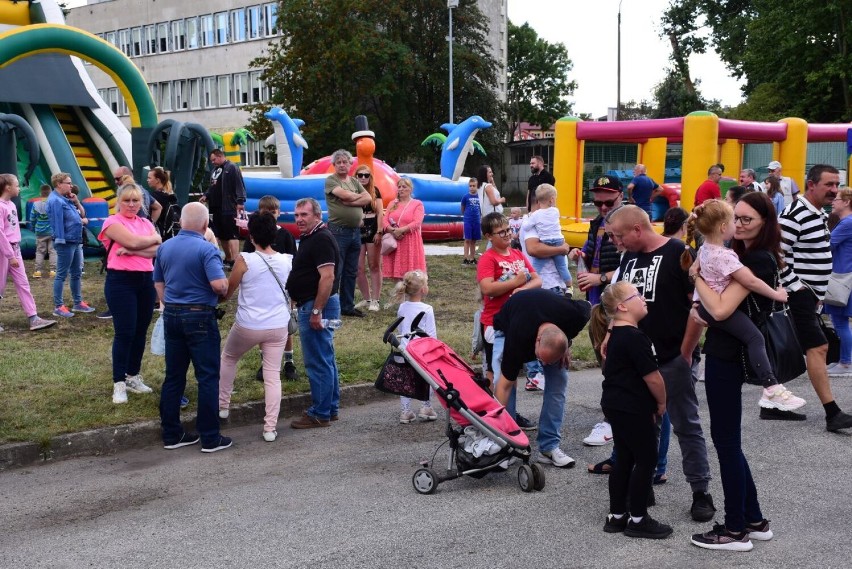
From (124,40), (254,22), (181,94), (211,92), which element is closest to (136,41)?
(124,40)

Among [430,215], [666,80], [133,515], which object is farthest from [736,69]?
[133,515]

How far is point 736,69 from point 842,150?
15083 mm

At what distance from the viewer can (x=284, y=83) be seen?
46.2 m

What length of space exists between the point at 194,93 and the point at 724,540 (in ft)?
206

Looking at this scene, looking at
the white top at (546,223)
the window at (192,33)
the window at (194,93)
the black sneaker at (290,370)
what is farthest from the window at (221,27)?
the white top at (546,223)

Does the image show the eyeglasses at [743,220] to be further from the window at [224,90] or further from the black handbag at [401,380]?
the window at [224,90]

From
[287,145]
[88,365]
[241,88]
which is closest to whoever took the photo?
[88,365]

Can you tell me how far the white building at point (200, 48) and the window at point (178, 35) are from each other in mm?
67

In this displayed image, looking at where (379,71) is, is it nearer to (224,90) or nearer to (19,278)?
(224,90)

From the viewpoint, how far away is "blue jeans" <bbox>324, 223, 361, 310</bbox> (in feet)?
38.6

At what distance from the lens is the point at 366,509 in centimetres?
574

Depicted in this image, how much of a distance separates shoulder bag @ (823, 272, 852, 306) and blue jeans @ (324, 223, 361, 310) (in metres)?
5.57

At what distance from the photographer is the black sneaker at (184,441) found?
7.29 m

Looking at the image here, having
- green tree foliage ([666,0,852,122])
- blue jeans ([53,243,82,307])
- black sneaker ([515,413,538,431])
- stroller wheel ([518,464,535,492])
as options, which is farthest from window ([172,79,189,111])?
stroller wheel ([518,464,535,492])
